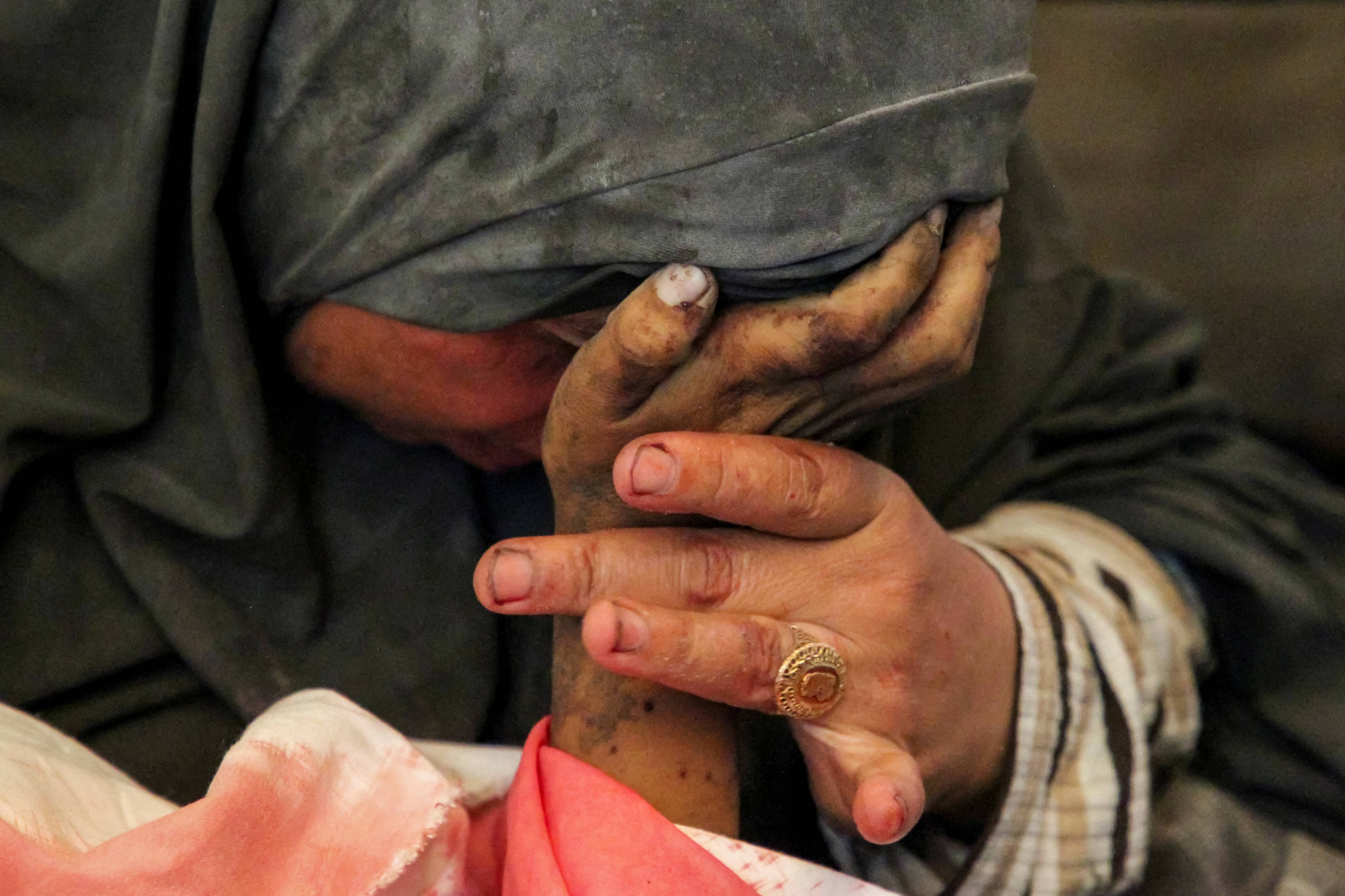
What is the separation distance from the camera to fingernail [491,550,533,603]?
1.86ft

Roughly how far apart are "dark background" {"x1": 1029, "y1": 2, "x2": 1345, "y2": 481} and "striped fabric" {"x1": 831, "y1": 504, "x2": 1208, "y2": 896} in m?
0.79

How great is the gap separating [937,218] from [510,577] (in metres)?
0.29

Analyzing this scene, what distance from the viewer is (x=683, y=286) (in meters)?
0.57

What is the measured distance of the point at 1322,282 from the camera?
1.46 meters

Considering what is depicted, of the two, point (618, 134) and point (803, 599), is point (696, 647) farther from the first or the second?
point (618, 134)

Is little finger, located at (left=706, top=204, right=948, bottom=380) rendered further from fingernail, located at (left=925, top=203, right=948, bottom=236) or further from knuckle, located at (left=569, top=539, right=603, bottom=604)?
knuckle, located at (left=569, top=539, right=603, bottom=604)

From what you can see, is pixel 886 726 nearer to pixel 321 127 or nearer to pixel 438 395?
pixel 438 395

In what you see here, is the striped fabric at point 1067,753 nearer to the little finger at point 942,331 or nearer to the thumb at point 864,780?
the thumb at point 864,780

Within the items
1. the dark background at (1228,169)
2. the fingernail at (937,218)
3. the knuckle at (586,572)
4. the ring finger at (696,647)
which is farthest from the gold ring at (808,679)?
the dark background at (1228,169)

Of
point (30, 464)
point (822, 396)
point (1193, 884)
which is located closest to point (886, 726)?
point (822, 396)

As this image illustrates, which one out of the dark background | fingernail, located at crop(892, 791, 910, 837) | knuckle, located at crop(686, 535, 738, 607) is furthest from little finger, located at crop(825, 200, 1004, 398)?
the dark background

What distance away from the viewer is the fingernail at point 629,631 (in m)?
0.55

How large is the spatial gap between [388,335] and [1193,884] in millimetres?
667

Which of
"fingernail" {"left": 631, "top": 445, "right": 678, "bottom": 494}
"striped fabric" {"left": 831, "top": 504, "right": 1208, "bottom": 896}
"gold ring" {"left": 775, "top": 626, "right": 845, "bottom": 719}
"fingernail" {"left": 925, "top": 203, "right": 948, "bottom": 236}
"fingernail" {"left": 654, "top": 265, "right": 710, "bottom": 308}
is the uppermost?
"fingernail" {"left": 925, "top": 203, "right": 948, "bottom": 236}
